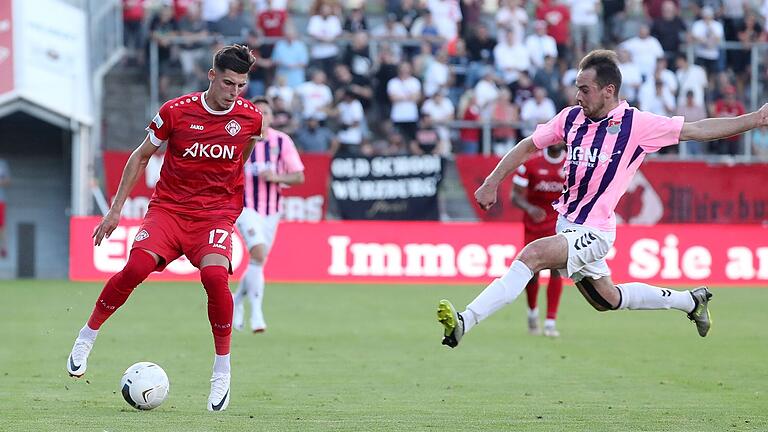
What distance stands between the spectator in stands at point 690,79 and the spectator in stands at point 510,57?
276 cm

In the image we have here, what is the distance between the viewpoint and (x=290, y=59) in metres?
23.5

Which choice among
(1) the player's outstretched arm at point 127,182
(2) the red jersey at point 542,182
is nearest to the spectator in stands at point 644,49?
(2) the red jersey at point 542,182

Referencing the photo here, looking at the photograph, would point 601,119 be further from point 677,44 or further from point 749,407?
point 677,44

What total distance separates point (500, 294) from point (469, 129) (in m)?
15.5

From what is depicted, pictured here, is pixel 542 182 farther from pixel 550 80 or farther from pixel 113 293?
pixel 550 80

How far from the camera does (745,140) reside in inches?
935

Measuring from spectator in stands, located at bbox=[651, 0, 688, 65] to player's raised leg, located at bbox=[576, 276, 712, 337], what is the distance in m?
16.8

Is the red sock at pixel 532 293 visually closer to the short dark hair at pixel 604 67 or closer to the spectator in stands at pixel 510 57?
the short dark hair at pixel 604 67

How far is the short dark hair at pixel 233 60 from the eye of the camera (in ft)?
26.3

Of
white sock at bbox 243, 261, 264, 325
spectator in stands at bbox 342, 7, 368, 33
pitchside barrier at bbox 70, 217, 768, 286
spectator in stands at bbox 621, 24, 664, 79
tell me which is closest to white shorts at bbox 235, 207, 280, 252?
white sock at bbox 243, 261, 264, 325

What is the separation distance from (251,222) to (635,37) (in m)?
14.3

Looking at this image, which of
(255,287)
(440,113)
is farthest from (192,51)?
(255,287)

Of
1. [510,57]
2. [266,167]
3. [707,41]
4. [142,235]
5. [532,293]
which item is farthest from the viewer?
[707,41]

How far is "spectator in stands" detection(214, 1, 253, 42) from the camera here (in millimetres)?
23984
